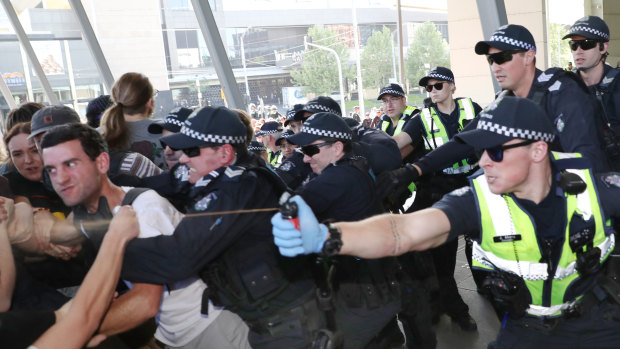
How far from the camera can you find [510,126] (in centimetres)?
176

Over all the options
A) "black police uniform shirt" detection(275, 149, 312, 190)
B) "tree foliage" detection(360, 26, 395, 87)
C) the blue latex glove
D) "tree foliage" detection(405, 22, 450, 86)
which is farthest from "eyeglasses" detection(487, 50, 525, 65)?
"tree foliage" detection(405, 22, 450, 86)

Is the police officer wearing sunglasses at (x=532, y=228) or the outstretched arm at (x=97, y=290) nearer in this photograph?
the outstretched arm at (x=97, y=290)

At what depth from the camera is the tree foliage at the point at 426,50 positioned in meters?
7.17

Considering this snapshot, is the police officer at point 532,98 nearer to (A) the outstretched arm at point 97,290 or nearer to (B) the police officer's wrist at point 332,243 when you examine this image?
(B) the police officer's wrist at point 332,243

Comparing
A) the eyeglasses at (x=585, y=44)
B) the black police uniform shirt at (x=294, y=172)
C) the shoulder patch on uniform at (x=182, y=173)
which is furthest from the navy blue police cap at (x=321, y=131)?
the eyeglasses at (x=585, y=44)

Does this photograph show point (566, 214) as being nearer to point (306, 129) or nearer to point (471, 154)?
point (306, 129)

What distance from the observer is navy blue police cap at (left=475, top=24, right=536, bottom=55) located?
270 centimetres

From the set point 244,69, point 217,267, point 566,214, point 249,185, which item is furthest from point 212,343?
point 244,69

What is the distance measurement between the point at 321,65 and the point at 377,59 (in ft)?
3.25

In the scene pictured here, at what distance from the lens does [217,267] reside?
5.97 feet

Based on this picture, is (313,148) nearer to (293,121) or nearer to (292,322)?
(292,322)

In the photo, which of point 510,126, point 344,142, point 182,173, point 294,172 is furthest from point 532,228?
point 294,172

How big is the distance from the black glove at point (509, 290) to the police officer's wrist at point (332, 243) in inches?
24.7

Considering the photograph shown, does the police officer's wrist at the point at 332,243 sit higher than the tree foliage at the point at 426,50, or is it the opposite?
the tree foliage at the point at 426,50
